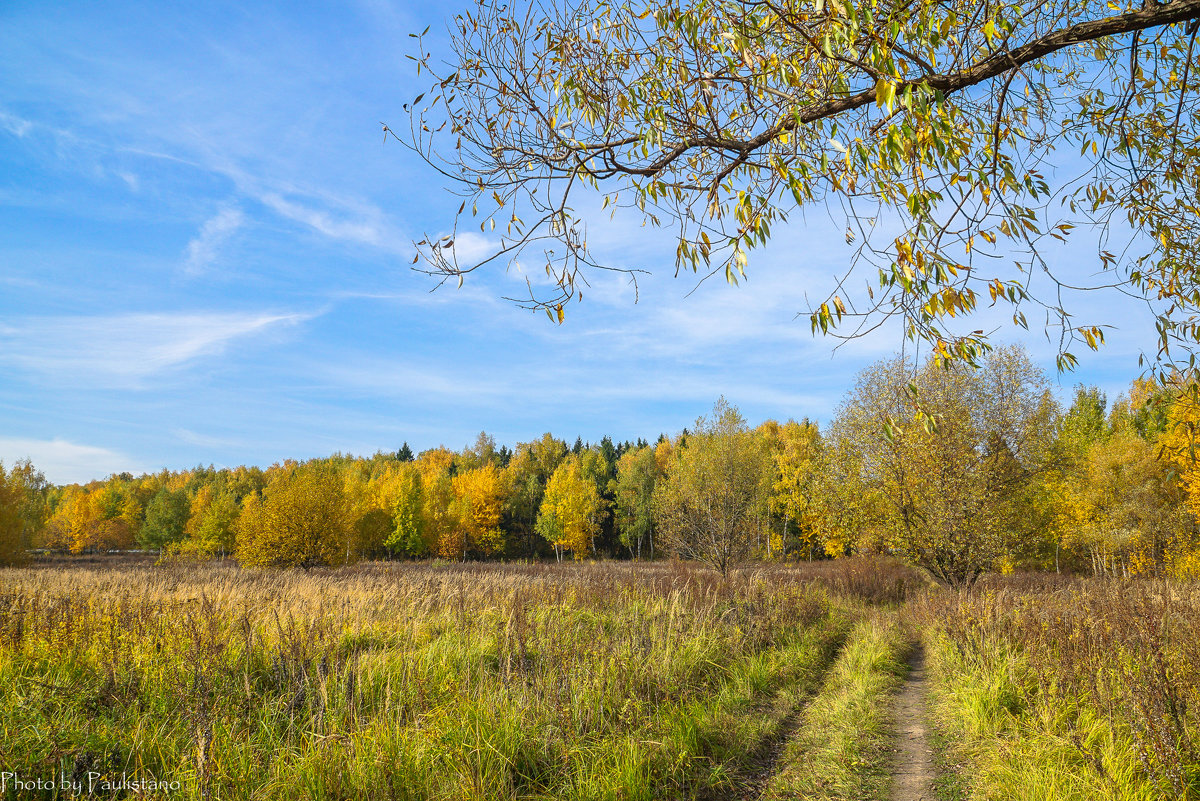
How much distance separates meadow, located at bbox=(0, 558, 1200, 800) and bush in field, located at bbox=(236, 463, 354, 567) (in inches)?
629

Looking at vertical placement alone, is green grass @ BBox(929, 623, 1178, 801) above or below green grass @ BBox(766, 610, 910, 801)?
above

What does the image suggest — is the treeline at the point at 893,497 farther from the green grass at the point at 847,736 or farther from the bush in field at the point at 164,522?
the green grass at the point at 847,736

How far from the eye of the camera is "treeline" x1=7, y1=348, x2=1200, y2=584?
14.6m

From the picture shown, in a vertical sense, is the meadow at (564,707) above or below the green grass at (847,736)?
above

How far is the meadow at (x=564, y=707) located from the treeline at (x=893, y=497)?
2496mm

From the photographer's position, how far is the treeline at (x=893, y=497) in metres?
14.6

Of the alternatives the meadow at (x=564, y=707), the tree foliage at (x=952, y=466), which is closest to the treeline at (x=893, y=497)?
the tree foliage at (x=952, y=466)

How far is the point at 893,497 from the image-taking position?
51.0 feet

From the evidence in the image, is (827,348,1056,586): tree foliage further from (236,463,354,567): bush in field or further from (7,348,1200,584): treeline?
(236,463,354,567): bush in field

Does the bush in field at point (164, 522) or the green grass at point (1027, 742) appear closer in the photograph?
the green grass at point (1027, 742)

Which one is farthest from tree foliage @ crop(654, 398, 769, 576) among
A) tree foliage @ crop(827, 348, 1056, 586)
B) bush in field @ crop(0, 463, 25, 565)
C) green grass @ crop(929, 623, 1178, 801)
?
bush in field @ crop(0, 463, 25, 565)

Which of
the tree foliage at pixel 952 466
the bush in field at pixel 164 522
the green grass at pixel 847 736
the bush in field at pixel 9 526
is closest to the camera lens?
the green grass at pixel 847 736

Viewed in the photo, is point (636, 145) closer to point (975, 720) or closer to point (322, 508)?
point (975, 720)

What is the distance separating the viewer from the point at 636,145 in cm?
411
